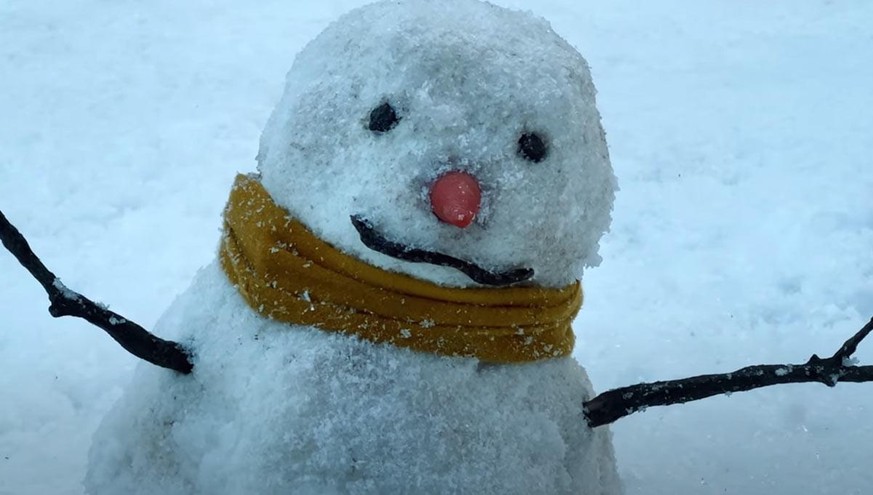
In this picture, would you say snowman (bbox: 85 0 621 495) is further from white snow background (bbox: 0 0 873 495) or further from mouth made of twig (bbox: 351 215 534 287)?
white snow background (bbox: 0 0 873 495)

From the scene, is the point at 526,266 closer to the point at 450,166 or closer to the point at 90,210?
the point at 450,166

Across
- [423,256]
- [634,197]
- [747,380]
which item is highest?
[423,256]

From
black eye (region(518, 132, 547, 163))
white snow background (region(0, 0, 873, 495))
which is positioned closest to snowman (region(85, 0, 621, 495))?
black eye (region(518, 132, 547, 163))

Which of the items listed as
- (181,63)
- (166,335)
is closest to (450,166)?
(166,335)

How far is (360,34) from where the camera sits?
Answer: 0.84 meters

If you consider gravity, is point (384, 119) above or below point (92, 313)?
above

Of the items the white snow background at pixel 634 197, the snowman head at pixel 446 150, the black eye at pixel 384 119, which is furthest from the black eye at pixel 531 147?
the white snow background at pixel 634 197

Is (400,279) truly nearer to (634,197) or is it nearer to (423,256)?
(423,256)

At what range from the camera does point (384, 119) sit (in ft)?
2.57

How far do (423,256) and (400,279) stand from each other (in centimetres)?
5

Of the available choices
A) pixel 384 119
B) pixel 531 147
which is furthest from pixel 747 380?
pixel 384 119

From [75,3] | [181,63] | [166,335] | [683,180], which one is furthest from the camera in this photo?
[75,3]

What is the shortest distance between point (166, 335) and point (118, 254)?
2.66ft

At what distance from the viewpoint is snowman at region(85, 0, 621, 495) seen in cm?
77
